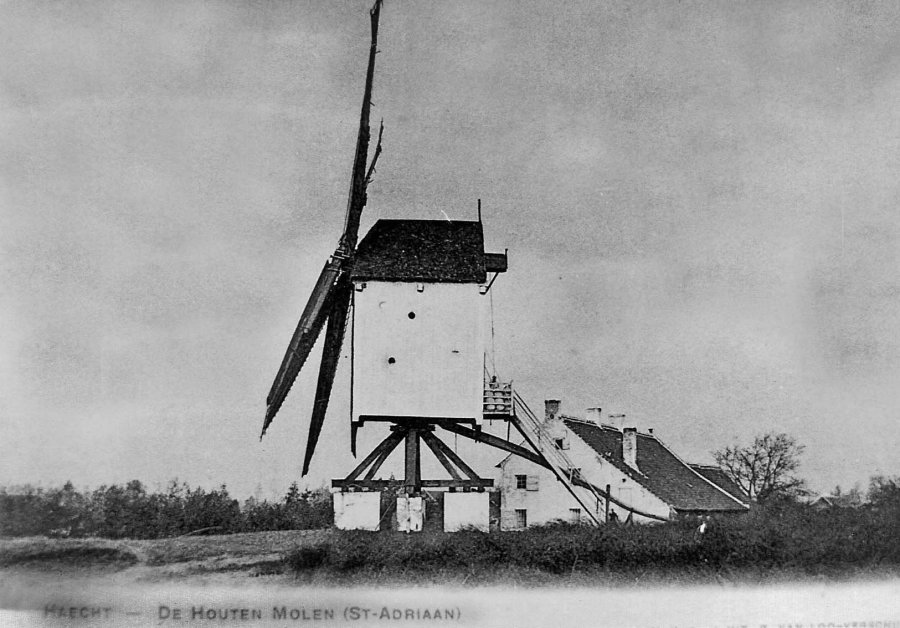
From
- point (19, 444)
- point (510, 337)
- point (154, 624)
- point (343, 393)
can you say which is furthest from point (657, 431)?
point (19, 444)

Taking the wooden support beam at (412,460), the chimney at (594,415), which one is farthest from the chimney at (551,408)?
the wooden support beam at (412,460)

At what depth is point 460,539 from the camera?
8.65 metres

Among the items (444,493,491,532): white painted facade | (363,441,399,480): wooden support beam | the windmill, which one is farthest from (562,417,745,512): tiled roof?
(363,441,399,480): wooden support beam

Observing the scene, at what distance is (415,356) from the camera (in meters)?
9.12

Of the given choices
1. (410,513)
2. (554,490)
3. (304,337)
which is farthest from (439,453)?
(304,337)

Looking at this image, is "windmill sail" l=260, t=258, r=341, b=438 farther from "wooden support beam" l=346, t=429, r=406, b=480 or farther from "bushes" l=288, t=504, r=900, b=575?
"bushes" l=288, t=504, r=900, b=575

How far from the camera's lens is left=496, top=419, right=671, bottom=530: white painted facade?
942 cm

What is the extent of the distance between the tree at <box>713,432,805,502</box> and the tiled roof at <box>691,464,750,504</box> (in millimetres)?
104

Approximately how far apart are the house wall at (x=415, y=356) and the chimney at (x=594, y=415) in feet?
3.51

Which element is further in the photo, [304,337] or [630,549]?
[304,337]

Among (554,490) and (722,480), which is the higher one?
(722,480)

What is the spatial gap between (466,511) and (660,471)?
2.55 meters

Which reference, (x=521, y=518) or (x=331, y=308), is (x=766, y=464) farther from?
(x=331, y=308)

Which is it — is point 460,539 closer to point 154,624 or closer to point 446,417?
point 446,417
